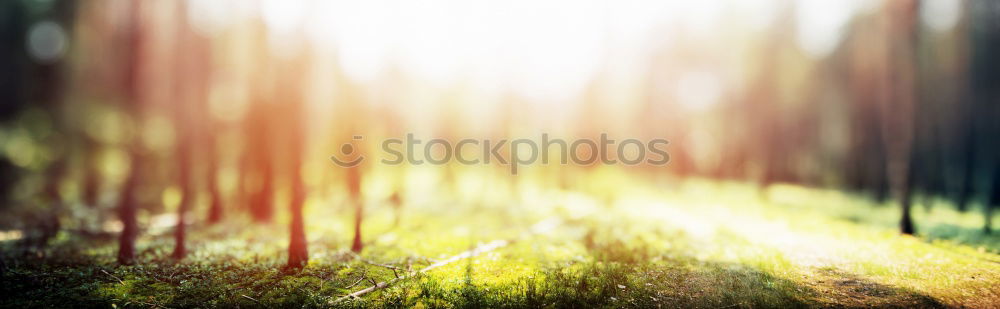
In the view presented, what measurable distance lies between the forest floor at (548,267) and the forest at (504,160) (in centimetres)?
10

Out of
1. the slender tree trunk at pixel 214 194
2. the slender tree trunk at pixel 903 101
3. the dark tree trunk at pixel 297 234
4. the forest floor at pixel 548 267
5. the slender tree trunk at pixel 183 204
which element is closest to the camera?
the forest floor at pixel 548 267

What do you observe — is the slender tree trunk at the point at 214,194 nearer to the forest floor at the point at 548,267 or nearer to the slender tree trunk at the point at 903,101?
the forest floor at the point at 548,267

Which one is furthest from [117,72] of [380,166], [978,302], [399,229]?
[978,302]

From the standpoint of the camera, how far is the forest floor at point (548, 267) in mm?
10133

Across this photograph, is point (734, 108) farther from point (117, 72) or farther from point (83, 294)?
point (117, 72)

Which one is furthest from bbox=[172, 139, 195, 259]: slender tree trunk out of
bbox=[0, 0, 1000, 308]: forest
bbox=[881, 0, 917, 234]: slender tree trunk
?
bbox=[881, 0, 917, 234]: slender tree trunk

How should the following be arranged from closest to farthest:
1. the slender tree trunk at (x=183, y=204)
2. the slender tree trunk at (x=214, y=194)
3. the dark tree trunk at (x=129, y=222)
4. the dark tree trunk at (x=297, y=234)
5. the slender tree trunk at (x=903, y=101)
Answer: the dark tree trunk at (x=297, y=234) < the dark tree trunk at (x=129, y=222) < the slender tree trunk at (x=183, y=204) < the slender tree trunk at (x=903, y=101) < the slender tree trunk at (x=214, y=194)

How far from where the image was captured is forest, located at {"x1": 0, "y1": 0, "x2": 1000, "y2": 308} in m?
11.4

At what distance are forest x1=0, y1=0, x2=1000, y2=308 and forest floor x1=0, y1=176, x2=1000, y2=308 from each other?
10 cm

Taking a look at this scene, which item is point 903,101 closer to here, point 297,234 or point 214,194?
point 297,234

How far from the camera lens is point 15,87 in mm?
28594

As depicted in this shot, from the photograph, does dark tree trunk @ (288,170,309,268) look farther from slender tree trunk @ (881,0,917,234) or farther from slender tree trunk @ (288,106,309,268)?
slender tree trunk @ (881,0,917,234)

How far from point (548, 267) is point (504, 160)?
85.1 feet

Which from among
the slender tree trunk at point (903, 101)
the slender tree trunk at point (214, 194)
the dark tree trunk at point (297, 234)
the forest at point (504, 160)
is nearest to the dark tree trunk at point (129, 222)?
the forest at point (504, 160)
